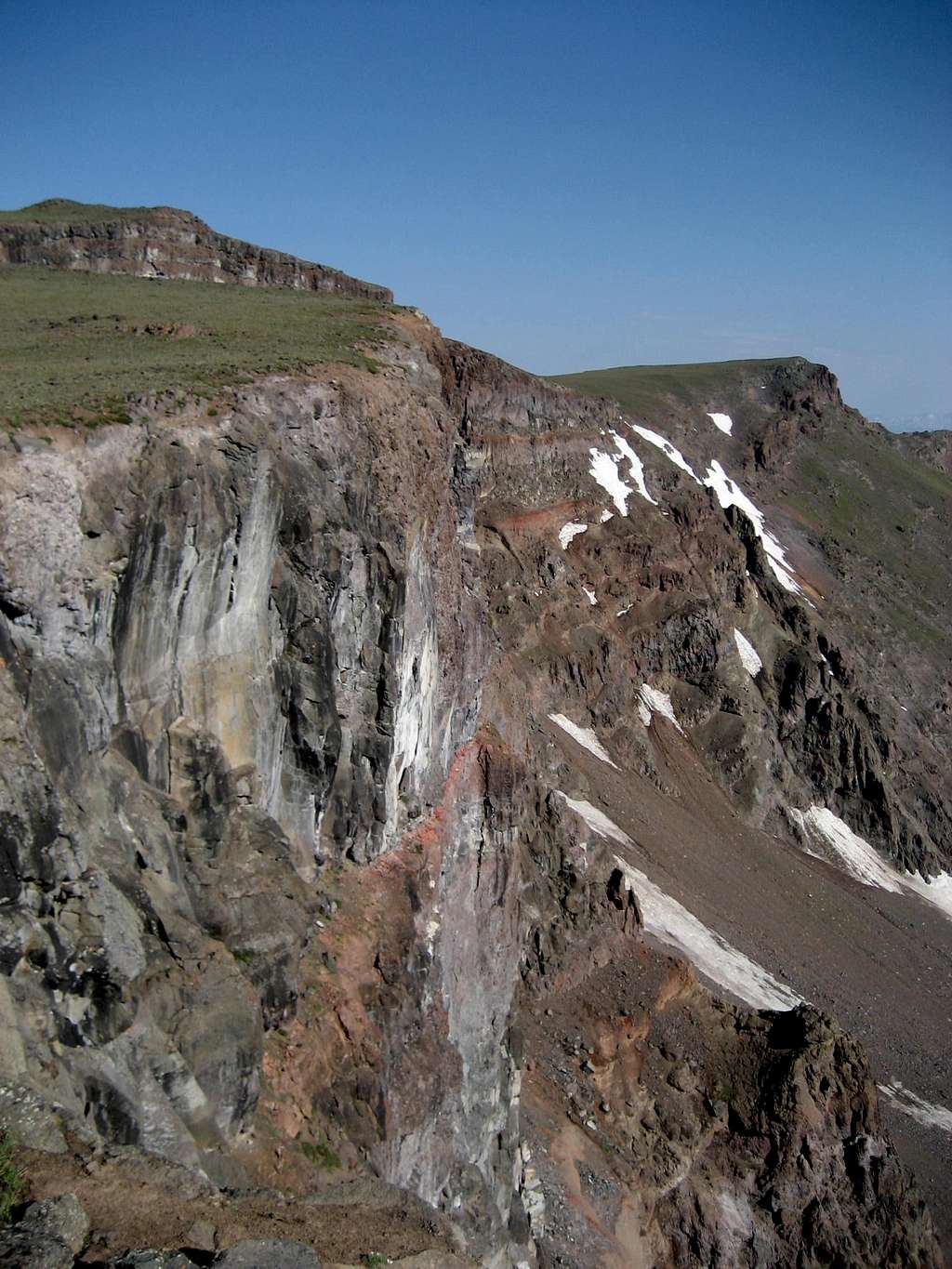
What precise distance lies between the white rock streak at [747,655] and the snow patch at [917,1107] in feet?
96.3

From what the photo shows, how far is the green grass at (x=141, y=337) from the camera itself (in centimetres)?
1927

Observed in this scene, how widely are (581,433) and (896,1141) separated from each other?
46844 millimetres

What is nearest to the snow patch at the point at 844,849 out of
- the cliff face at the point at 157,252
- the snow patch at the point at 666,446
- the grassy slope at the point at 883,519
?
the grassy slope at the point at 883,519

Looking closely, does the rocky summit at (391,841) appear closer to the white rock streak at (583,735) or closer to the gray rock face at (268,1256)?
the gray rock face at (268,1256)

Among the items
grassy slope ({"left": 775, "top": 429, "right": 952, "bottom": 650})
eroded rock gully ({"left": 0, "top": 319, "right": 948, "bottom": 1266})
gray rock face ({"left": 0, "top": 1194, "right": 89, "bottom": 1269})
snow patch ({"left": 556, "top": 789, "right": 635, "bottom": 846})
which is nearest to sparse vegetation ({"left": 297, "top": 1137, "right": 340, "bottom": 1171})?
eroded rock gully ({"left": 0, "top": 319, "right": 948, "bottom": 1266})

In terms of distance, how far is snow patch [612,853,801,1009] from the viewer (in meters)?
43.7

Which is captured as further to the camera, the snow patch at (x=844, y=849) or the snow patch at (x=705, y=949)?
the snow patch at (x=844, y=849)

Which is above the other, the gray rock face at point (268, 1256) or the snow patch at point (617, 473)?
the snow patch at point (617, 473)

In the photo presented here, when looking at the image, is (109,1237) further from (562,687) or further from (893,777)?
(893,777)

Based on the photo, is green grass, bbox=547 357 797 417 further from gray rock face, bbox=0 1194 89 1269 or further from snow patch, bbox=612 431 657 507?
gray rock face, bbox=0 1194 89 1269

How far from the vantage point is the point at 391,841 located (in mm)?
25812

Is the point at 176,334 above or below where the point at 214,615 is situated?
above

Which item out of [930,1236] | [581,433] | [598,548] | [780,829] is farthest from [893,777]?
[930,1236]

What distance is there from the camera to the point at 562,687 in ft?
192
